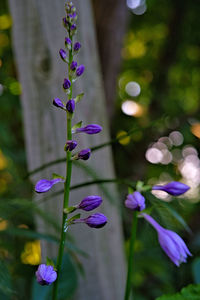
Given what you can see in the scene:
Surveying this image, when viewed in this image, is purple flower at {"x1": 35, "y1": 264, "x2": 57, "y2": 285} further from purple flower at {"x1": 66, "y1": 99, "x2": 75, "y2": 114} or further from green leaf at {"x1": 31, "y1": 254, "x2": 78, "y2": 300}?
green leaf at {"x1": 31, "y1": 254, "x2": 78, "y2": 300}

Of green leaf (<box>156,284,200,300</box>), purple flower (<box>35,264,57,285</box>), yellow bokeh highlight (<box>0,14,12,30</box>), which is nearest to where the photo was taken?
purple flower (<box>35,264,57,285</box>)

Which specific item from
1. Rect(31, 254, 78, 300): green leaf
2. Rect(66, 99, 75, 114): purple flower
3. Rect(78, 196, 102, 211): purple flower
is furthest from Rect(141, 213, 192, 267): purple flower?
Rect(31, 254, 78, 300): green leaf

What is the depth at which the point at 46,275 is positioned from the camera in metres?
0.41

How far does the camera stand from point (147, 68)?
2.87 m

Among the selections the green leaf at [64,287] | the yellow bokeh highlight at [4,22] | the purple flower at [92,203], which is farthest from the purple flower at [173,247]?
the yellow bokeh highlight at [4,22]

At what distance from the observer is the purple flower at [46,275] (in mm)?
410

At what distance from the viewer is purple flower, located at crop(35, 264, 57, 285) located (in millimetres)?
410

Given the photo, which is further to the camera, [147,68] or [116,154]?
[147,68]

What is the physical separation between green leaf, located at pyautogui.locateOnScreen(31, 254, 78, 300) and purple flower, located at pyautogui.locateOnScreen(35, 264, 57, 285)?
0.41 metres

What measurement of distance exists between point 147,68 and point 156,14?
1.55 ft

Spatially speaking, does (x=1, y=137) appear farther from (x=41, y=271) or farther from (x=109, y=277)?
(x=41, y=271)

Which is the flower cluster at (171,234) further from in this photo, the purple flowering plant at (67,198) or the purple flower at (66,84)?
the purple flower at (66,84)

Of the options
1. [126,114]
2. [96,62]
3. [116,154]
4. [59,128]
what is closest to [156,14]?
[126,114]

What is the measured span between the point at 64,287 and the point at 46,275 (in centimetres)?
43
